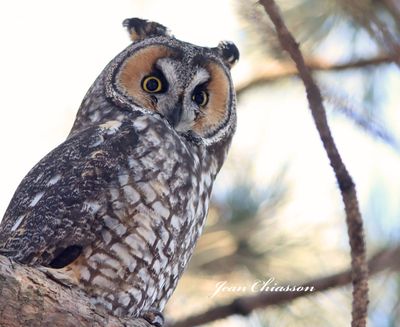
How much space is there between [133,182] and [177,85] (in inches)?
21.5

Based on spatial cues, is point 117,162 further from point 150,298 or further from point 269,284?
point 269,284

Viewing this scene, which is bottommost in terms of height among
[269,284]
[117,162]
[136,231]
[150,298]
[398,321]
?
[398,321]

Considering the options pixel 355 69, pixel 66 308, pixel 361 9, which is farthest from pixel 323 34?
pixel 66 308

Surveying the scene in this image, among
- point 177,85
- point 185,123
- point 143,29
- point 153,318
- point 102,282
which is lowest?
point 153,318

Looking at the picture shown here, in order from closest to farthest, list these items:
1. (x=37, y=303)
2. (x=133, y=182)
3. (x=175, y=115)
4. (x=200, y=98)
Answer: (x=37, y=303) → (x=133, y=182) → (x=175, y=115) → (x=200, y=98)

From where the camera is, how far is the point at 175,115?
9.55ft

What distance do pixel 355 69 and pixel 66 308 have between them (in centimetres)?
163

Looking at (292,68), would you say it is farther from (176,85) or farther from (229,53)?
(176,85)

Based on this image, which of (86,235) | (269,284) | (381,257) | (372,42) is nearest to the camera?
(86,235)

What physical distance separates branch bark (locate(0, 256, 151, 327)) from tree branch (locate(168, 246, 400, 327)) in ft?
2.60

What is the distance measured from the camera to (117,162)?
8.48ft

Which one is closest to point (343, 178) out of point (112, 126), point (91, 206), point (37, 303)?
point (91, 206)

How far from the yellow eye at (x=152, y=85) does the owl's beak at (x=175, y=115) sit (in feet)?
0.34
